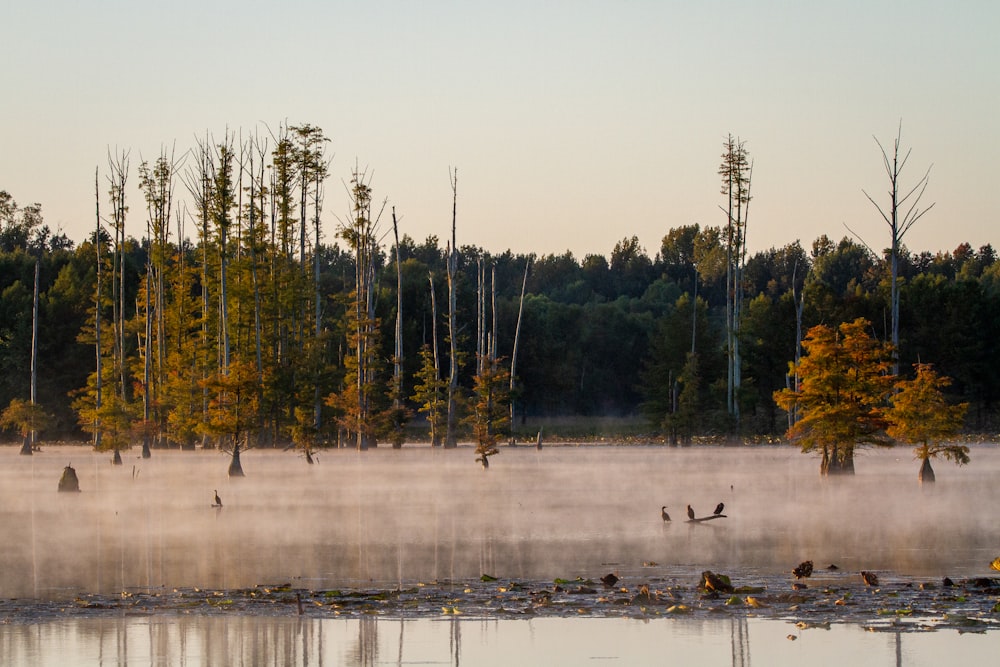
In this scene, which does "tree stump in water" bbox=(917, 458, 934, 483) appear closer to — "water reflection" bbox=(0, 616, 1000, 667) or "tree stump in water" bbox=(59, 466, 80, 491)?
"tree stump in water" bbox=(59, 466, 80, 491)

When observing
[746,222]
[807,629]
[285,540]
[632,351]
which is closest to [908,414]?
[285,540]

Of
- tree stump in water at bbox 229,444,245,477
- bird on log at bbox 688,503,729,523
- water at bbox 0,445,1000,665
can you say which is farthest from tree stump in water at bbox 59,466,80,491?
bird on log at bbox 688,503,729,523

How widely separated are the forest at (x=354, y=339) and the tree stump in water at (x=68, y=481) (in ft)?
23.2

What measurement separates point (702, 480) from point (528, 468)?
9.12 metres

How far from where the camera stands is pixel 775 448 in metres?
60.8

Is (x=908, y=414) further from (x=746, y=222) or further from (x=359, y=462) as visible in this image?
(x=746, y=222)

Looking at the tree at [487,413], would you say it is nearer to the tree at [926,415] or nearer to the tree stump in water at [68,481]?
the tree at [926,415]

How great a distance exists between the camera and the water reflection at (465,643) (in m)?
11.0

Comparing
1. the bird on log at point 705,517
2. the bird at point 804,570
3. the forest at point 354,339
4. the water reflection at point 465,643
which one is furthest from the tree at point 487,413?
the water reflection at point 465,643

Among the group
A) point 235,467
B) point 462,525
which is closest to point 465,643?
point 462,525

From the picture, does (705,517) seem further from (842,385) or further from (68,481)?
(68,481)

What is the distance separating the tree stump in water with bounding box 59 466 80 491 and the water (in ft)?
0.95

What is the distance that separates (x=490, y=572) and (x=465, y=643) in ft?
16.2

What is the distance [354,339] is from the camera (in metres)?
55.7
